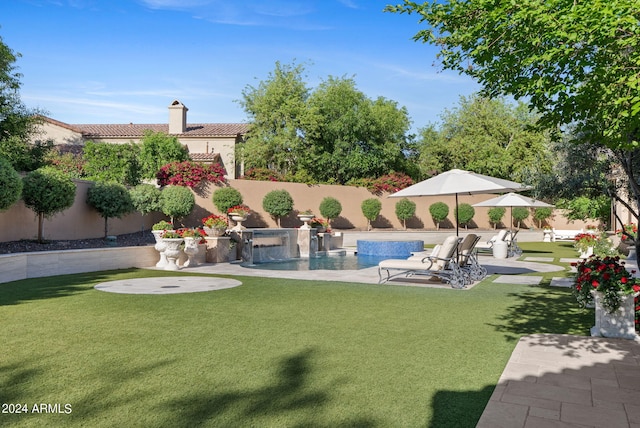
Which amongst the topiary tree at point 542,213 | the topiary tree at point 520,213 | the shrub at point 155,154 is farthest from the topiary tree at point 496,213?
the shrub at point 155,154

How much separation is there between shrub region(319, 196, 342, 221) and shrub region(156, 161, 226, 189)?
618 cm

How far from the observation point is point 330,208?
24422mm

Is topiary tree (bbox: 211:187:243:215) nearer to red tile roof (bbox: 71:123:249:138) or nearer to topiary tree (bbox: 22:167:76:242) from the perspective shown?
topiary tree (bbox: 22:167:76:242)

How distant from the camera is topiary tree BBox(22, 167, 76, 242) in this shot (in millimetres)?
11000

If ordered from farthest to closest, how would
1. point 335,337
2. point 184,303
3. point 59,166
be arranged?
point 59,166 → point 184,303 → point 335,337

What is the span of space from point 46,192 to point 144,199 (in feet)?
18.1

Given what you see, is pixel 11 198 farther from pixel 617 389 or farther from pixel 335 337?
pixel 617 389

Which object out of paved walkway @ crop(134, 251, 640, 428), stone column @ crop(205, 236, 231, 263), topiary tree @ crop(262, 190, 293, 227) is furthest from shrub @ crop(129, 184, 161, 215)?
paved walkway @ crop(134, 251, 640, 428)

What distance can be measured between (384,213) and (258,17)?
14.5 metres

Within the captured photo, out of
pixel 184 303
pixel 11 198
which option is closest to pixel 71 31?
pixel 11 198

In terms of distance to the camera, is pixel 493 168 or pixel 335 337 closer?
pixel 335 337

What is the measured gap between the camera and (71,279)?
9477 mm

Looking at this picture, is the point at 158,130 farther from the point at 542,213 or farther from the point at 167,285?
the point at 167,285

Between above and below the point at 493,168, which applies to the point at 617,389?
below
